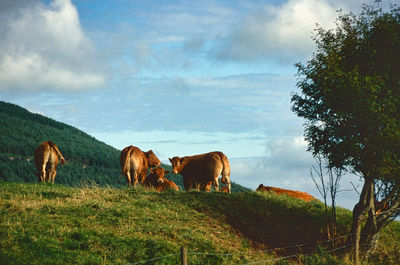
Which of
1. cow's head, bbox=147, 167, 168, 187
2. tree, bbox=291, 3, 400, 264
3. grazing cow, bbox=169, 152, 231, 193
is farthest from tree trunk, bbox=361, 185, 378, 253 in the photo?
cow's head, bbox=147, 167, 168, 187

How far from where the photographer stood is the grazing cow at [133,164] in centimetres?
2627

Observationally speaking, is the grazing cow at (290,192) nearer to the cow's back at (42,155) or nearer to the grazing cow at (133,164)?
the grazing cow at (133,164)

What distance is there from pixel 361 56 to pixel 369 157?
428 centimetres

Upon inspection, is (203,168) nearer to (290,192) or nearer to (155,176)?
(155,176)

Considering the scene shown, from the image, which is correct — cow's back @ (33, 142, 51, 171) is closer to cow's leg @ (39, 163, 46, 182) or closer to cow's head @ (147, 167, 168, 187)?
cow's leg @ (39, 163, 46, 182)

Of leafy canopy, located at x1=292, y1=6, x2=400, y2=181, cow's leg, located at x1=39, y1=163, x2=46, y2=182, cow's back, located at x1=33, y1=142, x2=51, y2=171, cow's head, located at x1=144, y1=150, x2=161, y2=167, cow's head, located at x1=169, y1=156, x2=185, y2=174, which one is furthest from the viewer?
cow's leg, located at x1=39, y1=163, x2=46, y2=182

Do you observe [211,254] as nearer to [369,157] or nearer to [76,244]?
[76,244]

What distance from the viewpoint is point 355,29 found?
61.1 feet

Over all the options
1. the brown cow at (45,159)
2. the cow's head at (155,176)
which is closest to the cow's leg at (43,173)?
the brown cow at (45,159)

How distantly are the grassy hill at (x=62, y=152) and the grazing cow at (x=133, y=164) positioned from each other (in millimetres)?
84058

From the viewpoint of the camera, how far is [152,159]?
1152 inches

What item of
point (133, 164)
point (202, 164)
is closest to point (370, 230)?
point (202, 164)

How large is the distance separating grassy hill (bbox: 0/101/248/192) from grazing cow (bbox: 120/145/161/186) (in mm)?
84058

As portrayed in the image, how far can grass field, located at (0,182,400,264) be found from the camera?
1136 centimetres
